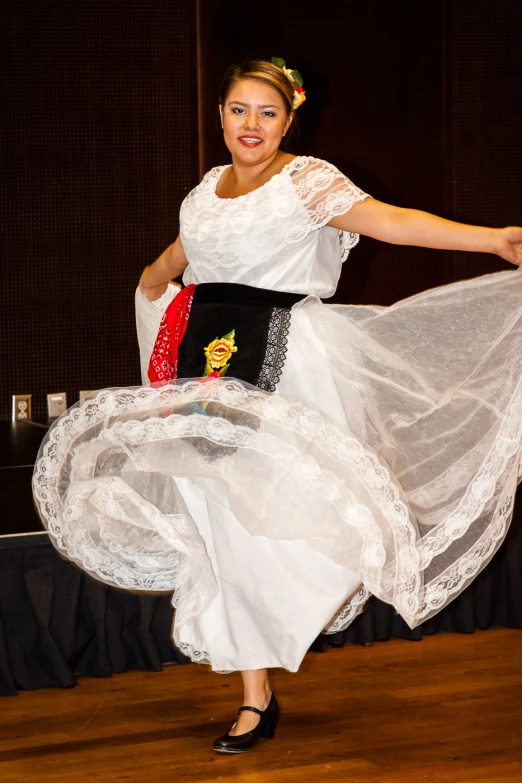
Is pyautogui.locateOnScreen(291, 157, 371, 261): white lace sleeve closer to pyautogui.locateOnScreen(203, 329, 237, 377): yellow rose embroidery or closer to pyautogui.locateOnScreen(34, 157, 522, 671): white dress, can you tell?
pyautogui.locateOnScreen(34, 157, 522, 671): white dress

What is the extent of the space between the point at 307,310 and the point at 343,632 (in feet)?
4.68

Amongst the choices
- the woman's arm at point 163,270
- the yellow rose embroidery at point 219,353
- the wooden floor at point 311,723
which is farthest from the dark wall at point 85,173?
the yellow rose embroidery at point 219,353

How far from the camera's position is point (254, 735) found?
2.70 m

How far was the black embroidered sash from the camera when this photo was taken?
2.63 m

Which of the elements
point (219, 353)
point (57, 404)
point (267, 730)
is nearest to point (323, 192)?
point (219, 353)

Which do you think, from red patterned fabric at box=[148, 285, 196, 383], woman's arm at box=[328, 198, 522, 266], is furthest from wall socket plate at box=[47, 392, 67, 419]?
woman's arm at box=[328, 198, 522, 266]

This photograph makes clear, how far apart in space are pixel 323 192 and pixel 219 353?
1.59ft

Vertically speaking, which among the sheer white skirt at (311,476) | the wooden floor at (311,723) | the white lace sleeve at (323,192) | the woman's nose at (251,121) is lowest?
the wooden floor at (311,723)

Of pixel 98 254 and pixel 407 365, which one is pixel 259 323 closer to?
pixel 407 365

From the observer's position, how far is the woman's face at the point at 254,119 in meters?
2.69

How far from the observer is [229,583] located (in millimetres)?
2645

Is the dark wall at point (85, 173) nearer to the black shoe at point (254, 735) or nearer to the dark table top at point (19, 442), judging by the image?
the dark table top at point (19, 442)

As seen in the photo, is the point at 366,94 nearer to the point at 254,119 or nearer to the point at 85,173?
the point at 85,173

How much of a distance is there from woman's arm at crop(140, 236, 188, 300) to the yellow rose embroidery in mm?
443
